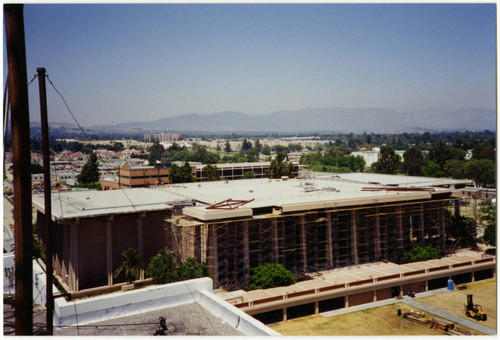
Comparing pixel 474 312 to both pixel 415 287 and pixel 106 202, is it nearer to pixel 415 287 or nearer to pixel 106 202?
pixel 415 287

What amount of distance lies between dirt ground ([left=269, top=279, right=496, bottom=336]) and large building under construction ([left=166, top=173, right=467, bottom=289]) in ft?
9.12

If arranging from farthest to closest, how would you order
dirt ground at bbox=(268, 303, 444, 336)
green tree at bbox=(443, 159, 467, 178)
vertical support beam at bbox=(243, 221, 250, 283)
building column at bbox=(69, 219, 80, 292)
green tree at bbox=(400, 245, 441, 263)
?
green tree at bbox=(443, 159, 467, 178), green tree at bbox=(400, 245, 441, 263), vertical support beam at bbox=(243, 221, 250, 283), building column at bbox=(69, 219, 80, 292), dirt ground at bbox=(268, 303, 444, 336)

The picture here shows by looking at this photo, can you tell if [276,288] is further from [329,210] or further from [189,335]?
[189,335]

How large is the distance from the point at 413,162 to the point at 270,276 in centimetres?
4160

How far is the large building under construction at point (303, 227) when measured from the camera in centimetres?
1849

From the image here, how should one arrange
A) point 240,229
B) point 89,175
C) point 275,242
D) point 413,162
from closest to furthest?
point 240,229 < point 275,242 < point 89,175 < point 413,162

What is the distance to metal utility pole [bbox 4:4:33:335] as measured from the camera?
5527 mm

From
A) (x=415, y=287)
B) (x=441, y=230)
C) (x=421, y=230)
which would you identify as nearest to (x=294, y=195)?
(x=421, y=230)

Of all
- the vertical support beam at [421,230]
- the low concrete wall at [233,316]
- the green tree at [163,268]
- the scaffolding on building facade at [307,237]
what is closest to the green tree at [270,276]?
the scaffolding on building facade at [307,237]

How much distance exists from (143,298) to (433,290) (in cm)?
1404

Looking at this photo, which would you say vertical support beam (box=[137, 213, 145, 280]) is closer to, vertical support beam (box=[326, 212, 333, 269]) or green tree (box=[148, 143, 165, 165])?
vertical support beam (box=[326, 212, 333, 269])

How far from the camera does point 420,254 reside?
2164cm

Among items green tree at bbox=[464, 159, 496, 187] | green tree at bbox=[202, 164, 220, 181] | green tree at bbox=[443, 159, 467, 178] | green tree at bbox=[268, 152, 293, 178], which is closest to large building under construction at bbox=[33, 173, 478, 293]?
green tree at bbox=[464, 159, 496, 187]

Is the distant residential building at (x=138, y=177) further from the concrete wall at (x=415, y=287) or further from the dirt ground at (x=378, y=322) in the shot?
the dirt ground at (x=378, y=322)
